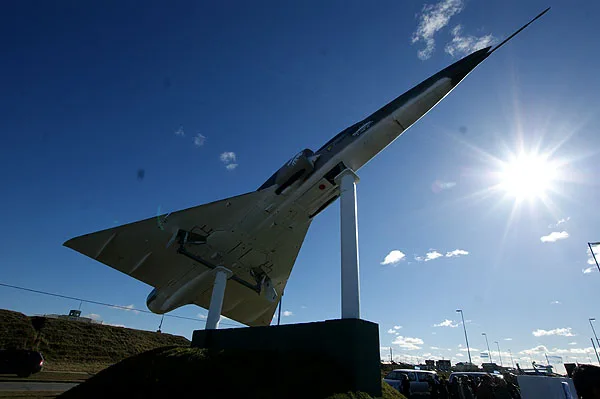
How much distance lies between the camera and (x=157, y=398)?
6340 millimetres

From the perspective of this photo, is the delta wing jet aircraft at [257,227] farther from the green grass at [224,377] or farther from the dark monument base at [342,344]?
the green grass at [224,377]

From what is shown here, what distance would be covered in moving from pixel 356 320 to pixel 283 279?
32.0 ft

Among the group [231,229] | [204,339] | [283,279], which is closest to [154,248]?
[231,229]

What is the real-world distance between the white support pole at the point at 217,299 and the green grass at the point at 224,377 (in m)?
4.56

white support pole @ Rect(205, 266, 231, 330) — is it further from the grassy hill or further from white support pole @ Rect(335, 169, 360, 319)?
the grassy hill

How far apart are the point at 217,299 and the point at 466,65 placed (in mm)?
12871

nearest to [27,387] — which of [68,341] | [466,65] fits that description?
[466,65]

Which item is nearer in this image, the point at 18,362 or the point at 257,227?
the point at 257,227

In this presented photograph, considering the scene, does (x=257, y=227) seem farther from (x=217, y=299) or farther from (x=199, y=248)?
(x=217, y=299)

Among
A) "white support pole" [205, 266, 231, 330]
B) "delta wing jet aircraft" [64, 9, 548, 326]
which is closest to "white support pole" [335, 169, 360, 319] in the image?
"delta wing jet aircraft" [64, 9, 548, 326]

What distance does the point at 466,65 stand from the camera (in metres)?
9.12

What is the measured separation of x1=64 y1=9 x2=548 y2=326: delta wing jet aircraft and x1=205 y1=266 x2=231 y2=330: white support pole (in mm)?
468

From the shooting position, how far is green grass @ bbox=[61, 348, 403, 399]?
6277mm

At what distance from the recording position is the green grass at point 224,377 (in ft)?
20.6
